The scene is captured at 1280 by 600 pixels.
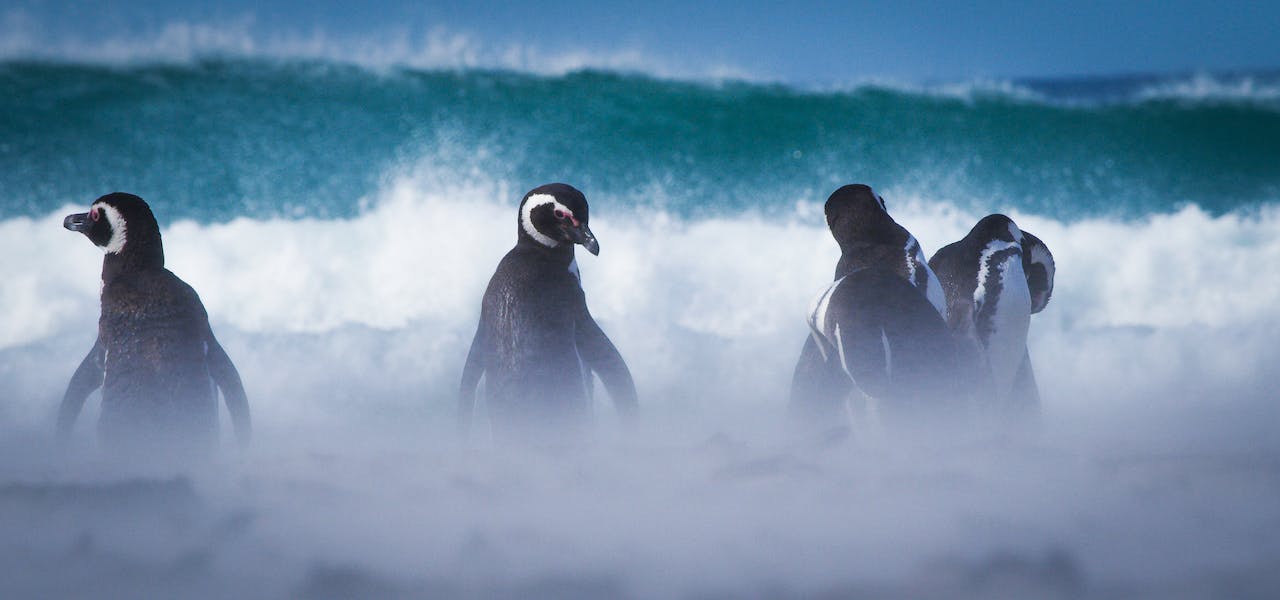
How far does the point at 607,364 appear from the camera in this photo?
2922 mm

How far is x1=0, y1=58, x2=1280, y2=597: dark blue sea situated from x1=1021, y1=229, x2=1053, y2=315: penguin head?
1.13 feet

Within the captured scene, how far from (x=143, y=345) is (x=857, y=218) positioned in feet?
6.65

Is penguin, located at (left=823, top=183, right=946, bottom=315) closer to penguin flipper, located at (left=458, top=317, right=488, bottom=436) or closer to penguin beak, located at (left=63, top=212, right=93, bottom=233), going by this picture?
penguin flipper, located at (left=458, top=317, right=488, bottom=436)

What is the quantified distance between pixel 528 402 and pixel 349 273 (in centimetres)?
237

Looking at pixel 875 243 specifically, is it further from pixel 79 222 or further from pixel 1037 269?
pixel 79 222

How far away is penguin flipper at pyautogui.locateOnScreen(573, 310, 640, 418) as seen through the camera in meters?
2.92

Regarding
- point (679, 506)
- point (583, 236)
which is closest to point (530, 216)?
point (583, 236)

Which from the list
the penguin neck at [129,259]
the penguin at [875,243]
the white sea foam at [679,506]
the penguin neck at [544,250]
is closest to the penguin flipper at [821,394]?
the white sea foam at [679,506]

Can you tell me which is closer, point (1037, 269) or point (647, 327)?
point (1037, 269)

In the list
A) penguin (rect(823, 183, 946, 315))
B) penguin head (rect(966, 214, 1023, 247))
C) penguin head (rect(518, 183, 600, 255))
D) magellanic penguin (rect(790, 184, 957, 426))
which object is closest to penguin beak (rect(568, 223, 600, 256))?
penguin head (rect(518, 183, 600, 255))

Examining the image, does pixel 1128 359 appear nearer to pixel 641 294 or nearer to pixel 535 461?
pixel 641 294

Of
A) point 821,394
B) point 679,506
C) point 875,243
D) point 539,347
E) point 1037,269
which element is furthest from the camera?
point 1037,269

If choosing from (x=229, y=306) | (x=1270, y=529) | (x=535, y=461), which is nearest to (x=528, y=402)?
(x=535, y=461)

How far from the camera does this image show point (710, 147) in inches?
242
